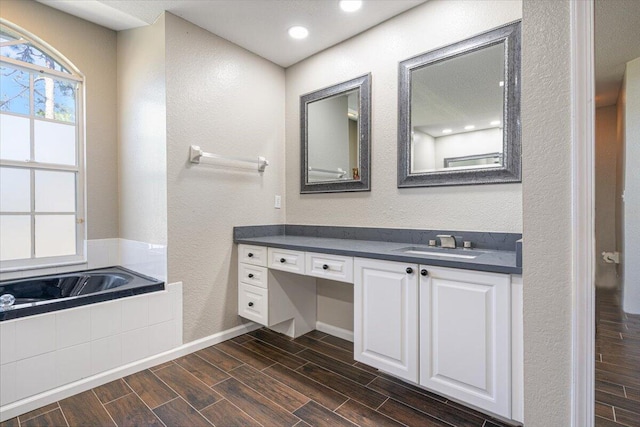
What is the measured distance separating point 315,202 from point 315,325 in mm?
1086

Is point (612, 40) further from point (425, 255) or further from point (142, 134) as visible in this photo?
point (142, 134)

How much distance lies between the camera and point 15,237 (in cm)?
238

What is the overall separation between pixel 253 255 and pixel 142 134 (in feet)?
4.27

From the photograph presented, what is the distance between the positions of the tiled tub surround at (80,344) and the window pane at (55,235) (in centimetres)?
100

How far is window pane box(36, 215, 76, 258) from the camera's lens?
2496 millimetres

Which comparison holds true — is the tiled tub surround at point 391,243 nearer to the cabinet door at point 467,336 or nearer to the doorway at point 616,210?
the cabinet door at point 467,336

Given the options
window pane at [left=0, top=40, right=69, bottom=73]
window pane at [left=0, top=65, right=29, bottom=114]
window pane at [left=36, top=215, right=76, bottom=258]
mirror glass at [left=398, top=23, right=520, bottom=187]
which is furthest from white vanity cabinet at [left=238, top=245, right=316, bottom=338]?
window pane at [left=0, top=40, right=69, bottom=73]

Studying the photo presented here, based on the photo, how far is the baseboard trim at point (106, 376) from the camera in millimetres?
1670

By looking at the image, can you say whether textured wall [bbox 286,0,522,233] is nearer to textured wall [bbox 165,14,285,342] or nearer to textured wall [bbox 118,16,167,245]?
textured wall [bbox 165,14,285,342]

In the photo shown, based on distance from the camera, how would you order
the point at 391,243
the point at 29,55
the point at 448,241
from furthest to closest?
the point at 29,55
the point at 391,243
the point at 448,241

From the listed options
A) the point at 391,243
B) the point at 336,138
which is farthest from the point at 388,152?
the point at 391,243

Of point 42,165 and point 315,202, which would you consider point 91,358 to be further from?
point 315,202

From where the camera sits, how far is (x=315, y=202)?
113 inches

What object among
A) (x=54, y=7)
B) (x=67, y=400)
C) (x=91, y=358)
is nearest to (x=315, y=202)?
(x=91, y=358)
